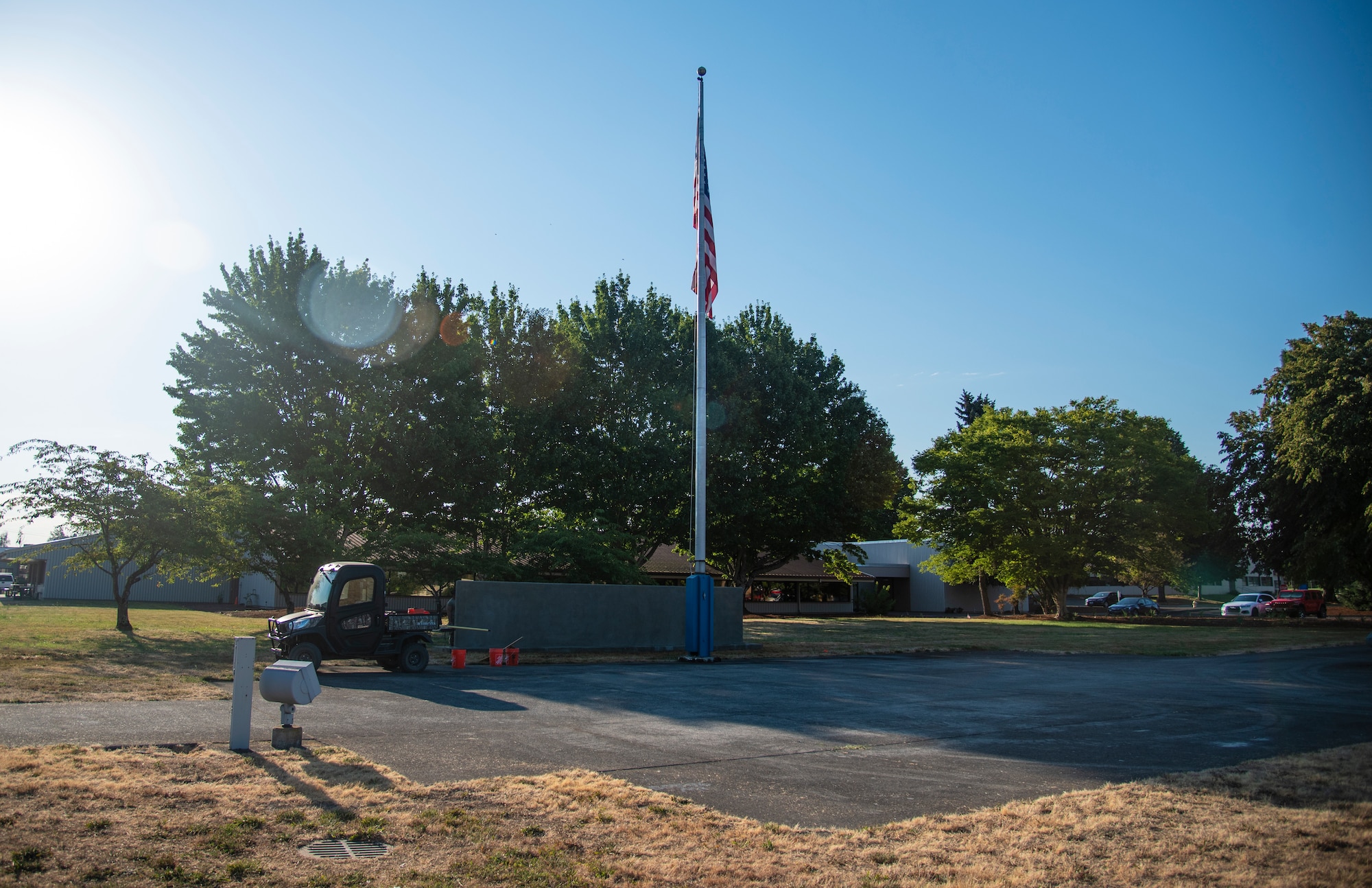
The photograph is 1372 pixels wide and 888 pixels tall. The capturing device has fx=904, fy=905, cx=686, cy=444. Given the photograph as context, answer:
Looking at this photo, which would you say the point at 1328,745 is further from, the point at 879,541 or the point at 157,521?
the point at 879,541

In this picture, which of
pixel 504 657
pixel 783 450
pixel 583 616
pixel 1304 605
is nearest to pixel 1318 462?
pixel 1304 605

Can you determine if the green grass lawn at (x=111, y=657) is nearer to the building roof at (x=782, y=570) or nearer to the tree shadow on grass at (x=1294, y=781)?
the tree shadow on grass at (x=1294, y=781)

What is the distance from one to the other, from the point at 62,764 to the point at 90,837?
7.64 ft

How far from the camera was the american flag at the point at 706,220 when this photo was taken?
2219 centimetres

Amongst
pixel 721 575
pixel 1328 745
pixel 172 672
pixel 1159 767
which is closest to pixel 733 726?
pixel 1159 767

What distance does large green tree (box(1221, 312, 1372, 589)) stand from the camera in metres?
36.5

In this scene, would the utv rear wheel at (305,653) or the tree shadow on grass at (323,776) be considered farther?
the utv rear wheel at (305,653)

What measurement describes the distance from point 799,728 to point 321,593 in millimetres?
10601

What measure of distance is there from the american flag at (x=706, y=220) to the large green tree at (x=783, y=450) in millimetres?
17456

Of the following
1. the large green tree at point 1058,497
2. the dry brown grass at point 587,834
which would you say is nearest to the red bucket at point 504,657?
the dry brown grass at point 587,834

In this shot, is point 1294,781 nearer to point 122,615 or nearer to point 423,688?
point 423,688

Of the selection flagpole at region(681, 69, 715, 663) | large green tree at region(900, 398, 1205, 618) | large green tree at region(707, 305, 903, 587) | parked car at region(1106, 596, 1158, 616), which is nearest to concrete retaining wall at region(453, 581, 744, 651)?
flagpole at region(681, 69, 715, 663)

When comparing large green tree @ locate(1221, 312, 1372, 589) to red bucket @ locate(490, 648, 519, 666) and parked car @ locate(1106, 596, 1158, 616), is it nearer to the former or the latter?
parked car @ locate(1106, 596, 1158, 616)

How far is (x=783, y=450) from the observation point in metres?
43.0
